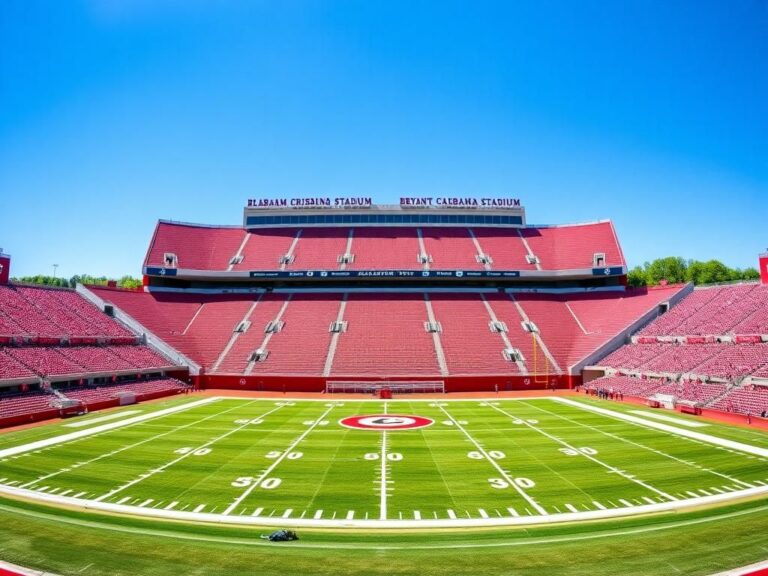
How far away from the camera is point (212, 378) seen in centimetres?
5309

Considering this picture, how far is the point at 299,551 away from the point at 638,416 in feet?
101

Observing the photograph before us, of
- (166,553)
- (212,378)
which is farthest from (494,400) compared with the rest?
(166,553)

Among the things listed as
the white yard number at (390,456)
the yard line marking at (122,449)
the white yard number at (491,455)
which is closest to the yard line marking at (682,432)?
the white yard number at (491,455)

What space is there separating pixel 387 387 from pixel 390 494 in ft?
100

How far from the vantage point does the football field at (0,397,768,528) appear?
→ 682 inches

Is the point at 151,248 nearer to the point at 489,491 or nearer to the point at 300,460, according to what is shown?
the point at 300,460

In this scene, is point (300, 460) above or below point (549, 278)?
below

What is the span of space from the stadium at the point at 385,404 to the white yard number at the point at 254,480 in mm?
174

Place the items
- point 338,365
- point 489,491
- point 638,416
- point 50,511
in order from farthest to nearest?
point 338,365
point 638,416
point 489,491
point 50,511

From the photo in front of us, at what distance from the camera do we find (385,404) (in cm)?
4228

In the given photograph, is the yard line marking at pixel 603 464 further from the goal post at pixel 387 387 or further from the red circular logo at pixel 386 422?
the goal post at pixel 387 387

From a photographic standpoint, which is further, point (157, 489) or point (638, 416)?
point (638, 416)

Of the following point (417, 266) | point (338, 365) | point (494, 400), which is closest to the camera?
point (494, 400)

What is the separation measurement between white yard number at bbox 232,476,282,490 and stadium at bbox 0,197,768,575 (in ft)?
0.57
